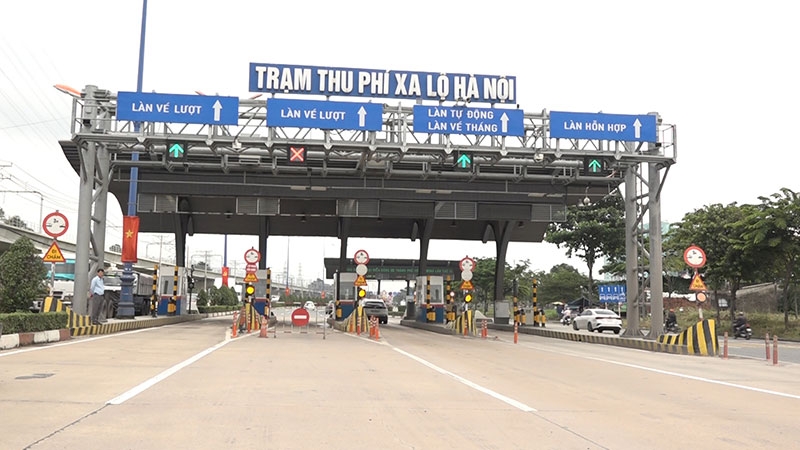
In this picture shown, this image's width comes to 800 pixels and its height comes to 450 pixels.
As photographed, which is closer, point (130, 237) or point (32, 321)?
point (32, 321)

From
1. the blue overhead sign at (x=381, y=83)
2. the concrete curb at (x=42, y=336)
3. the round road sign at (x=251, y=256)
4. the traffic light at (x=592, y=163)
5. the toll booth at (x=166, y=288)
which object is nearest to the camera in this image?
the concrete curb at (x=42, y=336)

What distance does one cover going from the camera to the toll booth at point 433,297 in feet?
141

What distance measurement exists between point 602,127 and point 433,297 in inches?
795

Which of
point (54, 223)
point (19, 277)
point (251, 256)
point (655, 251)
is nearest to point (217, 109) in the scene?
point (54, 223)

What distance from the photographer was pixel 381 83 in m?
27.7

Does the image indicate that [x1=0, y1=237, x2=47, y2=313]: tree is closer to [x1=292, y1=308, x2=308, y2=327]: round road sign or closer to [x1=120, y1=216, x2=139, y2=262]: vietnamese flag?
[x1=292, y1=308, x2=308, y2=327]: round road sign

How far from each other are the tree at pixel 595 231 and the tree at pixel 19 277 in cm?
3982

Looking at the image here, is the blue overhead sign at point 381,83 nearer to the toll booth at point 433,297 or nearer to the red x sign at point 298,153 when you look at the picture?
the red x sign at point 298,153

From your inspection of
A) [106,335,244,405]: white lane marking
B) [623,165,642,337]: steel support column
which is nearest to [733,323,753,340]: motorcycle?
[623,165,642,337]: steel support column

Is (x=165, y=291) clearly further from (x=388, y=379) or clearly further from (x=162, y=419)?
(x=162, y=419)

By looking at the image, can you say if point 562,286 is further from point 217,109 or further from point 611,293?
point 217,109

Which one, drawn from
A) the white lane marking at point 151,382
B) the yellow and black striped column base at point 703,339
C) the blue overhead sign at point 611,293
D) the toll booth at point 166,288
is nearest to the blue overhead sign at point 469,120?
the yellow and black striped column base at point 703,339

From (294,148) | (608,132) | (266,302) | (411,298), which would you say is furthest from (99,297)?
(411,298)

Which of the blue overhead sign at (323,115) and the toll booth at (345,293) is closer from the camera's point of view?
the blue overhead sign at (323,115)
